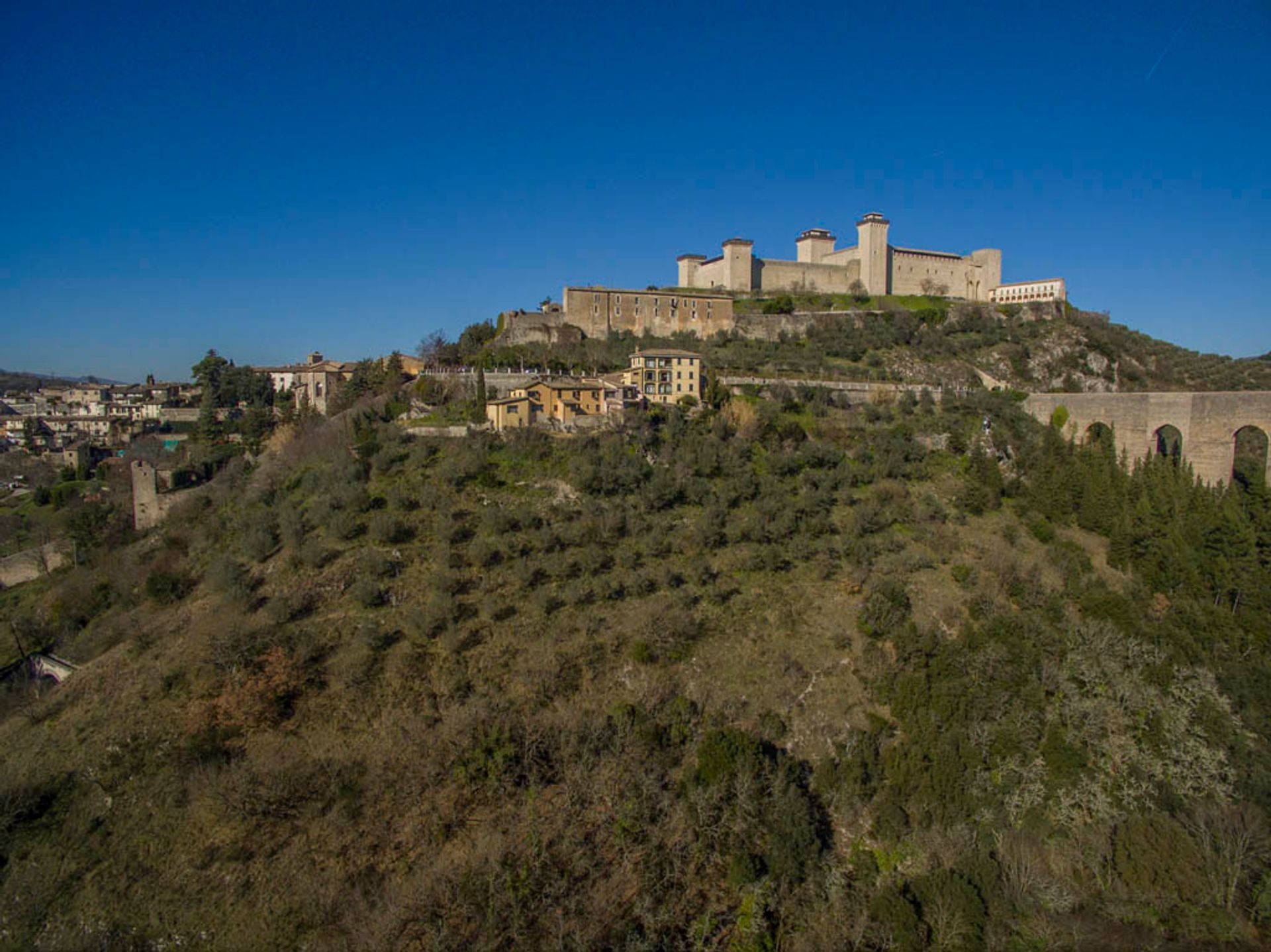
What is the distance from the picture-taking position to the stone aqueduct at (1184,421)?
23.4 meters

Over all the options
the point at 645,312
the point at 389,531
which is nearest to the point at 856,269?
the point at 645,312

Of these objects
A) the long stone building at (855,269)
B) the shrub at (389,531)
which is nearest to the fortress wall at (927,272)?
the long stone building at (855,269)

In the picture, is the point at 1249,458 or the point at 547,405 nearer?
the point at 547,405

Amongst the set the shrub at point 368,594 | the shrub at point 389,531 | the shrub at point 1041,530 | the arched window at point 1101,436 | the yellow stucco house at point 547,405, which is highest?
the yellow stucco house at point 547,405

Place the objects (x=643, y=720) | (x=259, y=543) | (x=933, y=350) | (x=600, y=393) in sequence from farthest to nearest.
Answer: (x=933, y=350) < (x=600, y=393) < (x=259, y=543) < (x=643, y=720)

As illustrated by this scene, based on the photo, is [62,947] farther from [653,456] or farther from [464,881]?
[653,456]

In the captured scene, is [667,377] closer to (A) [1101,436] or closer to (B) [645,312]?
(B) [645,312]

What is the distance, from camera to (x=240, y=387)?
41.5 metres

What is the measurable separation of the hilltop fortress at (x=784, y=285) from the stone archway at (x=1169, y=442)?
17702 millimetres

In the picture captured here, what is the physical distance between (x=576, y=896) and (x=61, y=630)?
19.1 meters

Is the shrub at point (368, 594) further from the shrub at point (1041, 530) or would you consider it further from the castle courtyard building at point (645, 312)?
the castle courtyard building at point (645, 312)

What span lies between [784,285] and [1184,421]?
81.5 feet

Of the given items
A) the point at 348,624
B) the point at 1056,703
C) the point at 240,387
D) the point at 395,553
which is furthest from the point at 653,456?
the point at 240,387

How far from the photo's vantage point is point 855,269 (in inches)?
1791
